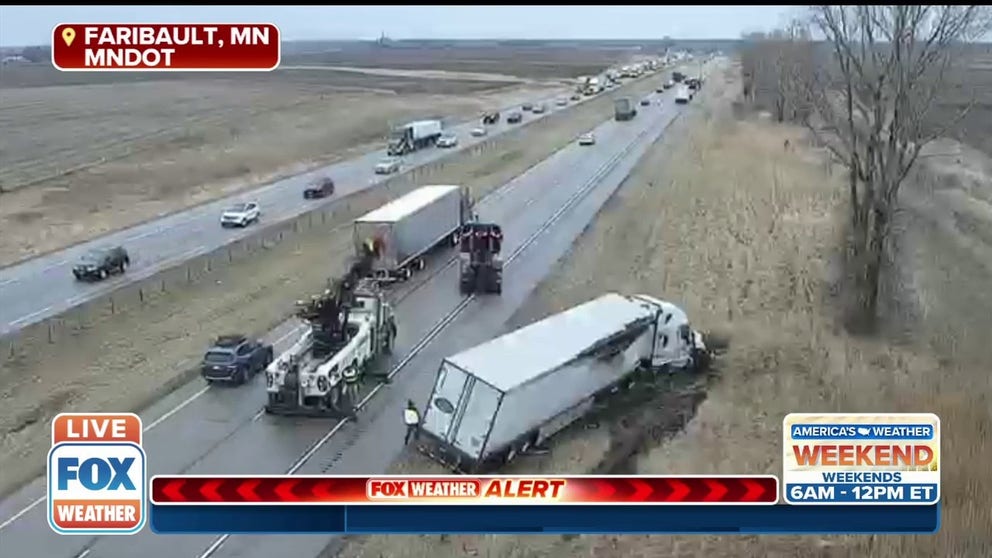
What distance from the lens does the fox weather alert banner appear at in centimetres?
433

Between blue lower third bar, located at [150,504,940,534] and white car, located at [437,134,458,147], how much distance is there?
51.3ft

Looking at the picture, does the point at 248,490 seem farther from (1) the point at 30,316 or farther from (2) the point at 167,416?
(1) the point at 30,316

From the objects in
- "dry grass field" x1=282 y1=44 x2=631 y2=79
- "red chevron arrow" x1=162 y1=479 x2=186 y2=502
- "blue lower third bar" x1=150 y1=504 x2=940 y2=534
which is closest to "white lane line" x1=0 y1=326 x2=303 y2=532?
"red chevron arrow" x1=162 y1=479 x2=186 y2=502

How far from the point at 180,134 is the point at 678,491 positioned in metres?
9.31

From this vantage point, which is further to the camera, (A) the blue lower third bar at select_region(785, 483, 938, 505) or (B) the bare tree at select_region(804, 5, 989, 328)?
(B) the bare tree at select_region(804, 5, 989, 328)

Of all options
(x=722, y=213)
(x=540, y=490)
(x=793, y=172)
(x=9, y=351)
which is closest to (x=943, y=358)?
(x=540, y=490)

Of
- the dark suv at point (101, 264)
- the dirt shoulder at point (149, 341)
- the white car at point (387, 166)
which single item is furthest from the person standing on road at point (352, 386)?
the white car at point (387, 166)

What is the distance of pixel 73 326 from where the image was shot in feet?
38.9

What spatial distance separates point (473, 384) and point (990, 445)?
3627 mm

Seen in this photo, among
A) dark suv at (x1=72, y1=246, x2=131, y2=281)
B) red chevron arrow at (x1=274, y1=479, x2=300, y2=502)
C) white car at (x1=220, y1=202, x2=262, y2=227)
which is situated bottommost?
dark suv at (x1=72, y1=246, x2=131, y2=281)

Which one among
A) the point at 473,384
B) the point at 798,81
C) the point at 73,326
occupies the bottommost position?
the point at 73,326

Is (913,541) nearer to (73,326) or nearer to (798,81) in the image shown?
(73,326)

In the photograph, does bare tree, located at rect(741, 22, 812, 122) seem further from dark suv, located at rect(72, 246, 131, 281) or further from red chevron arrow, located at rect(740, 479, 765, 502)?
red chevron arrow, located at rect(740, 479, 765, 502)

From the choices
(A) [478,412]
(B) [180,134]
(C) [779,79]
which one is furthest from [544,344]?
(C) [779,79]
